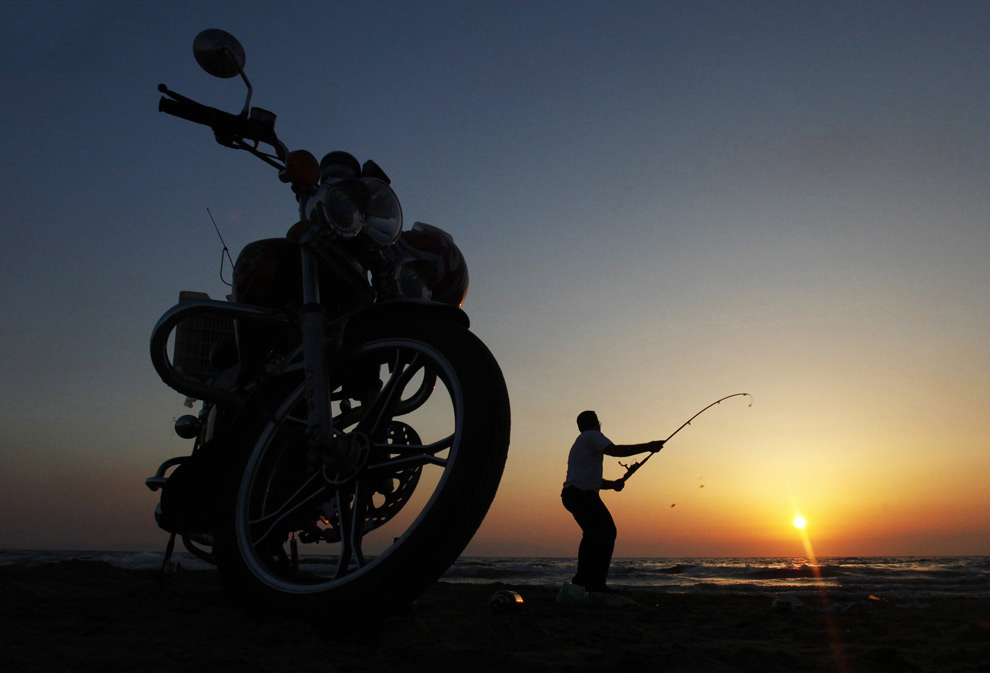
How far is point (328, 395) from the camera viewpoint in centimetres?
242

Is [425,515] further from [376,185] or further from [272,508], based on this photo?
[376,185]

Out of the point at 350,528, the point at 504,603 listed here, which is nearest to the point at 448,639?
the point at 350,528

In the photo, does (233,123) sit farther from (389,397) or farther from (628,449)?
(628,449)

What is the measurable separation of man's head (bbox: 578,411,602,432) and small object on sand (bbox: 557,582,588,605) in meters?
1.67

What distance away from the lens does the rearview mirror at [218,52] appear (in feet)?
8.80

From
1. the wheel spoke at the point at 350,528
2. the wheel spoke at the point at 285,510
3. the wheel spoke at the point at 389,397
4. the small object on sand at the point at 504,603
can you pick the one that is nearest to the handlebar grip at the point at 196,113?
the wheel spoke at the point at 389,397

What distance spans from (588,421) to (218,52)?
15.4ft

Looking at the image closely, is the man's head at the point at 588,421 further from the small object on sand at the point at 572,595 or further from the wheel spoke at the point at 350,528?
the wheel spoke at the point at 350,528

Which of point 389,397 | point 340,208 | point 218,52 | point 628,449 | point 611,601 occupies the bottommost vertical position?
point 611,601

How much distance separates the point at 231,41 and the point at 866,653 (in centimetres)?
367

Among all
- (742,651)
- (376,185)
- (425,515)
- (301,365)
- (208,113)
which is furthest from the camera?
(208,113)

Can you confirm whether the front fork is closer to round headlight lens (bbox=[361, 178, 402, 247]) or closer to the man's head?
round headlight lens (bbox=[361, 178, 402, 247])

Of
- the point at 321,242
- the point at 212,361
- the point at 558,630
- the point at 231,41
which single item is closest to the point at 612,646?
the point at 558,630

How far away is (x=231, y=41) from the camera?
2.73 m
